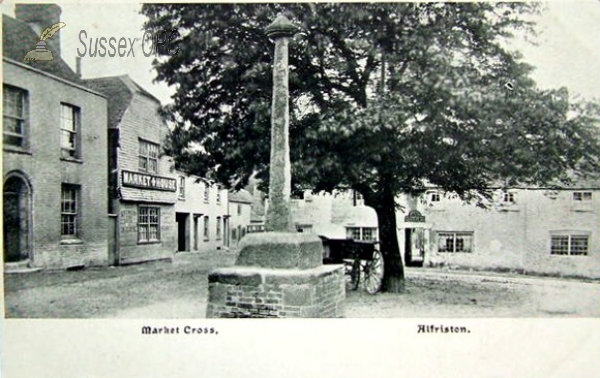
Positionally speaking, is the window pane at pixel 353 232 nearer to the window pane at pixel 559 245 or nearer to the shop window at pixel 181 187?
the shop window at pixel 181 187

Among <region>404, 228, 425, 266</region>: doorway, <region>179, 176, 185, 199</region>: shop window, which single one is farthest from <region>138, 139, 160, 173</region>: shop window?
<region>404, 228, 425, 266</region>: doorway

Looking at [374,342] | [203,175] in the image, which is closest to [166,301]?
[203,175]

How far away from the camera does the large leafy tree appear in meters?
5.70

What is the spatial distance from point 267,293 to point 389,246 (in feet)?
11.5

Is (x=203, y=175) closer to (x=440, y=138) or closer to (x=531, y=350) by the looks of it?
→ (x=440, y=138)

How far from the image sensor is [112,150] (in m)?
7.70

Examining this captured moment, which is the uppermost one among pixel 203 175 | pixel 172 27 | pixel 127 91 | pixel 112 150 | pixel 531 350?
pixel 172 27

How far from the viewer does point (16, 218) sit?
5.27 meters

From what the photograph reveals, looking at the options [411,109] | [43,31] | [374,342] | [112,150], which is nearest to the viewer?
[374,342]

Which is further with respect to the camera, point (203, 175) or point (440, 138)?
point (203, 175)

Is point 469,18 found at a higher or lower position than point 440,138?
higher

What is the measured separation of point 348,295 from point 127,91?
4.44m

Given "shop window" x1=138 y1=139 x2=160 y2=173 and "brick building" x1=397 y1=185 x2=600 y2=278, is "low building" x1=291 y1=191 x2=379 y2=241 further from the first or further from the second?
"shop window" x1=138 y1=139 x2=160 y2=173

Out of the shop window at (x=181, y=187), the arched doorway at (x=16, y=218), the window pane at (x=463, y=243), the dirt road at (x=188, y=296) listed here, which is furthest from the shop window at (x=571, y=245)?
the arched doorway at (x=16, y=218)
